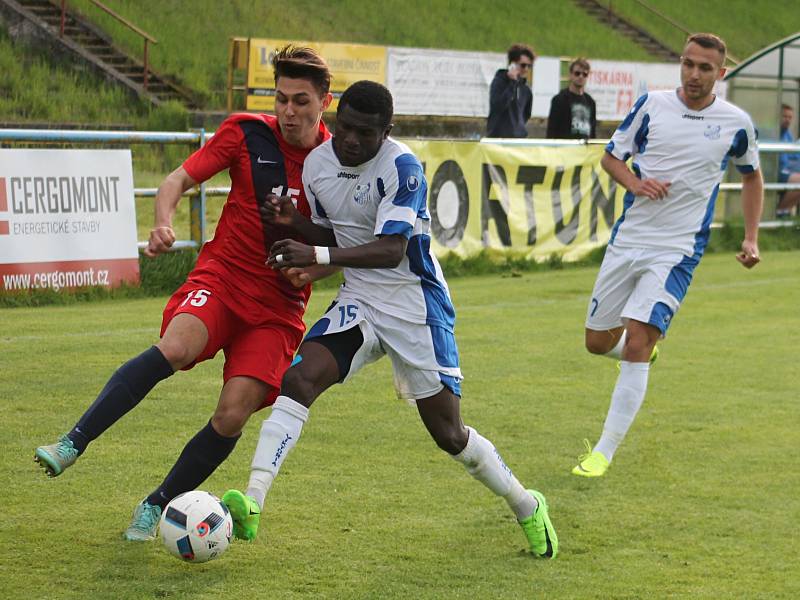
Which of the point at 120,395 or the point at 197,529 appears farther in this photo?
the point at 120,395

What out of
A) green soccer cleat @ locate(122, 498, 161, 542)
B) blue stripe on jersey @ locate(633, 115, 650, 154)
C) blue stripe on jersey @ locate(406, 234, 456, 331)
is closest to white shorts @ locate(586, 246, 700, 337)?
blue stripe on jersey @ locate(633, 115, 650, 154)

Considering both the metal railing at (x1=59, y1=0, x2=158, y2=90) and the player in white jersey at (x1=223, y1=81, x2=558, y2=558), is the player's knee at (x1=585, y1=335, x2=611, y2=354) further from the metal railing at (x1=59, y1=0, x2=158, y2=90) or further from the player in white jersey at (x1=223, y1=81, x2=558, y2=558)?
the metal railing at (x1=59, y1=0, x2=158, y2=90)

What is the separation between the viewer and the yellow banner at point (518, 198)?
13.9 metres

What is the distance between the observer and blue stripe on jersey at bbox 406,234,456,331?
4.97m

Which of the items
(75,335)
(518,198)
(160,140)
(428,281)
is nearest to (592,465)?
(428,281)

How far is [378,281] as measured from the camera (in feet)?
16.3

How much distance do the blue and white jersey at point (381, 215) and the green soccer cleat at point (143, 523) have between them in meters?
1.15

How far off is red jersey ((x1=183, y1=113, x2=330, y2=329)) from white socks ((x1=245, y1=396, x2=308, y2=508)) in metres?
0.67

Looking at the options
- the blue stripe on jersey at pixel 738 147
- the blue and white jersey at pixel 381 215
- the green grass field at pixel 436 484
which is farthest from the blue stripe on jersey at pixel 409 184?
the blue stripe on jersey at pixel 738 147

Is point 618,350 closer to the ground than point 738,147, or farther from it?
closer to the ground

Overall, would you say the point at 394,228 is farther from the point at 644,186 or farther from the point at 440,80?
the point at 440,80

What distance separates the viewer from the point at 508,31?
36.2 meters

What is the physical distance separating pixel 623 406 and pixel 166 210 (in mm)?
2743

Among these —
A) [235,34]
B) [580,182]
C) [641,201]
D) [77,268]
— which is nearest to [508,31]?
[235,34]
